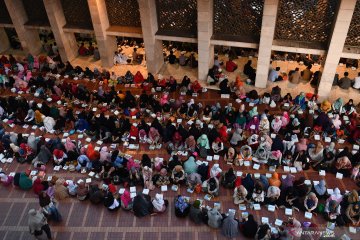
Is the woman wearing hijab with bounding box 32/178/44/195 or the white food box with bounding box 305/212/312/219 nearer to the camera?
the white food box with bounding box 305/212/312/219

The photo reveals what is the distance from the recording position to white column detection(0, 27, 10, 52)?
874 inches

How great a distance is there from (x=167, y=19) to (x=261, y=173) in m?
9.10

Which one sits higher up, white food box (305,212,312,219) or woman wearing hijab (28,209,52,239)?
woman wearing hijab (28,209,52,239)

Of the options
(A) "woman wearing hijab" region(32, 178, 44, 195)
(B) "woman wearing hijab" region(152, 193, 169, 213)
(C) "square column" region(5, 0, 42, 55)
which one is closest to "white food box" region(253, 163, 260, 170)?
(B) "woman wearing hijab" region(152, 193, 169, 213)

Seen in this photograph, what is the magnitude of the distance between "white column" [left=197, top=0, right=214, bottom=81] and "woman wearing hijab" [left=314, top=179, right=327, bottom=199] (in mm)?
8322

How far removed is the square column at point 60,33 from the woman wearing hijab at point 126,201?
11.5m

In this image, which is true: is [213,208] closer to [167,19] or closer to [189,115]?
[189,115]

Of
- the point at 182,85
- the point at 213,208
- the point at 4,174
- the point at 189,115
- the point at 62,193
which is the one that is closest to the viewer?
the point at 213,208

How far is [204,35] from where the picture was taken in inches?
662

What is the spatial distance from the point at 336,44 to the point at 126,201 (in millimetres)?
10748

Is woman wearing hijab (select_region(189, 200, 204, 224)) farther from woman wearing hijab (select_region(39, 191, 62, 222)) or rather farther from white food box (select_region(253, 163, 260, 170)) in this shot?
woman wearing hijab (select_region(39, 191, 62, 222))

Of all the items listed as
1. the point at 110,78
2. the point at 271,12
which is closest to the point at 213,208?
the point at 271,12

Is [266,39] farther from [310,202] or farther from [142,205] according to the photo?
[142,205]

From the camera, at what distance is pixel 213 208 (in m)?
11.6
